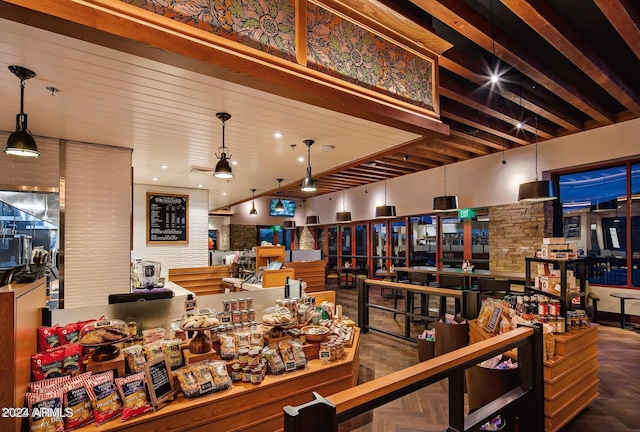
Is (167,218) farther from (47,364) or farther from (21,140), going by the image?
(47,364)

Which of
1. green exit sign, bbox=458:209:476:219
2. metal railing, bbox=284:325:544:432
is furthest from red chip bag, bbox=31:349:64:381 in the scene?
green exit sign, bbox=458:209:476:219

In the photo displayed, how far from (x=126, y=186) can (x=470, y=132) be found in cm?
572

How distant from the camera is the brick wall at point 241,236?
44.6 feet

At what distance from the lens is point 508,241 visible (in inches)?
283

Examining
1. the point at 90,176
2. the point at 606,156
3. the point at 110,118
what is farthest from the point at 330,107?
the point at 606,156

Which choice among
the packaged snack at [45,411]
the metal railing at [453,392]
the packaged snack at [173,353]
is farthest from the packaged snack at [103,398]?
the metal railing at [453,392]

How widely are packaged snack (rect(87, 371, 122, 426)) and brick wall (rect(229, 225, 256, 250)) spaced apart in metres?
12.0

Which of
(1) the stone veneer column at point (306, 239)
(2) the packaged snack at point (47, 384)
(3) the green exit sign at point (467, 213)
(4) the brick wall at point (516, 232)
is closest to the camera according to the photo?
(2) the packaged snack at point (47, 384)

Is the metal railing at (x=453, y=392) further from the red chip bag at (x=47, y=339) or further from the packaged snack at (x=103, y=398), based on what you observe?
the red chip bag at (x=47, y=339)

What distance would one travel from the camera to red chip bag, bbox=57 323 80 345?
83.2 inches

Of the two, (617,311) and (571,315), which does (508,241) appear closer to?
(617,311)

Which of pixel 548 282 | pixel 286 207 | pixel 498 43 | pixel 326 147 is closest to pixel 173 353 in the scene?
pixel 326 147

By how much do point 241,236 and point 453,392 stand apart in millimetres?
13004

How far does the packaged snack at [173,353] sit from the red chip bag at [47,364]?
1.77 ft
